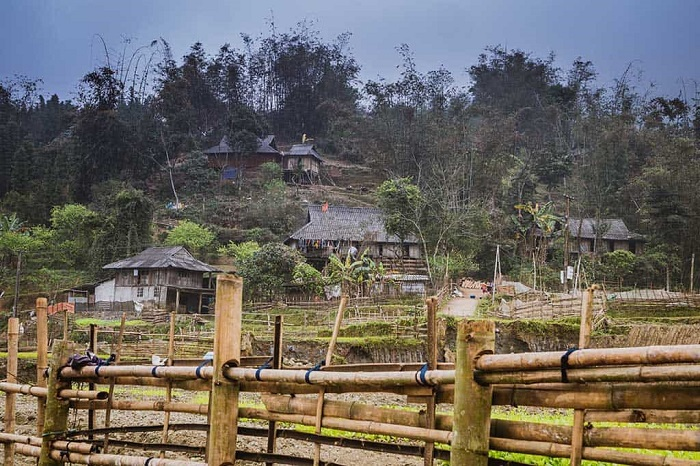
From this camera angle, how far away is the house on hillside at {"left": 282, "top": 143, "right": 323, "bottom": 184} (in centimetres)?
6212

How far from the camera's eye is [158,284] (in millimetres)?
36969

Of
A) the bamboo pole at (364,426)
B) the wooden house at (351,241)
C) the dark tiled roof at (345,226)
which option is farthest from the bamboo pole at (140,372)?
the dark tiled roof at (345,226)

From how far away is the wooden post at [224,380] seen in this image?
4.85 metres

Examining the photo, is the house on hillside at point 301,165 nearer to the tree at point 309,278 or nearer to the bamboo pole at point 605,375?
the tree at point 309,278

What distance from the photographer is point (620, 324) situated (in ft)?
85.4

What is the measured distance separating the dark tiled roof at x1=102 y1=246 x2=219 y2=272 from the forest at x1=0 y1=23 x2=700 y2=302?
282 centimetres

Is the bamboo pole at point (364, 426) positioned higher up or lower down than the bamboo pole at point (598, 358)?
lower down

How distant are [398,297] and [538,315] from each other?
917cm

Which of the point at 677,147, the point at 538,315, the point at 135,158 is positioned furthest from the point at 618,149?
the point at 135,158

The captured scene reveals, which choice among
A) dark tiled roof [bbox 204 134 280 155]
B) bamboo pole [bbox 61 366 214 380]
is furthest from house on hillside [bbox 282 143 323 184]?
bamboo pole [bbox 61 366 214 380]

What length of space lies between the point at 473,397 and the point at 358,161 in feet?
213

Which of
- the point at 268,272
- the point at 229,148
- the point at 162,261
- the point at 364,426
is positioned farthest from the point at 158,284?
the point at 364,426

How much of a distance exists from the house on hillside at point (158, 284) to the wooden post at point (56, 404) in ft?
98.3

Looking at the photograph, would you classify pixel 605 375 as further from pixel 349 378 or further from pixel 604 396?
pixel 349 378
